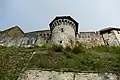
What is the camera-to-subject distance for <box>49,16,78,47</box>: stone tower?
27.0 meters

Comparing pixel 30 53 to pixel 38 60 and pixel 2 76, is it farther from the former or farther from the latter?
pixel 2 76

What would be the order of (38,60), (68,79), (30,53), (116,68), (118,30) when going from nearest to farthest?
(68,79)
(116,68)
(38,60)
(30,53)
(118,30)

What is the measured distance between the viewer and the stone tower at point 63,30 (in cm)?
2702

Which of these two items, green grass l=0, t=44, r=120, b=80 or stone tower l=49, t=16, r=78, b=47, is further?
stone tower l=49, t=16, r=78, b=47

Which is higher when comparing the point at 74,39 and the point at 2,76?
the point at 74,39

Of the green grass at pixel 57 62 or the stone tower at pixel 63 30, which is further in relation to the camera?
the stone tower at pixel 63 30

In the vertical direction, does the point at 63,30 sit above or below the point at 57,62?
above

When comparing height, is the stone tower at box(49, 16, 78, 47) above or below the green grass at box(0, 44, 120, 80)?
above

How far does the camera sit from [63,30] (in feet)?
92.8

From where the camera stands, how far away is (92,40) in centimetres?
2972

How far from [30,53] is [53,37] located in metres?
9.38

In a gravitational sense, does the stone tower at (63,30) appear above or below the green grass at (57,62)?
above

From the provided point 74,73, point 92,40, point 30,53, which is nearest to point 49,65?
point 74,73

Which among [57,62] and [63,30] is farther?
[63,30]
